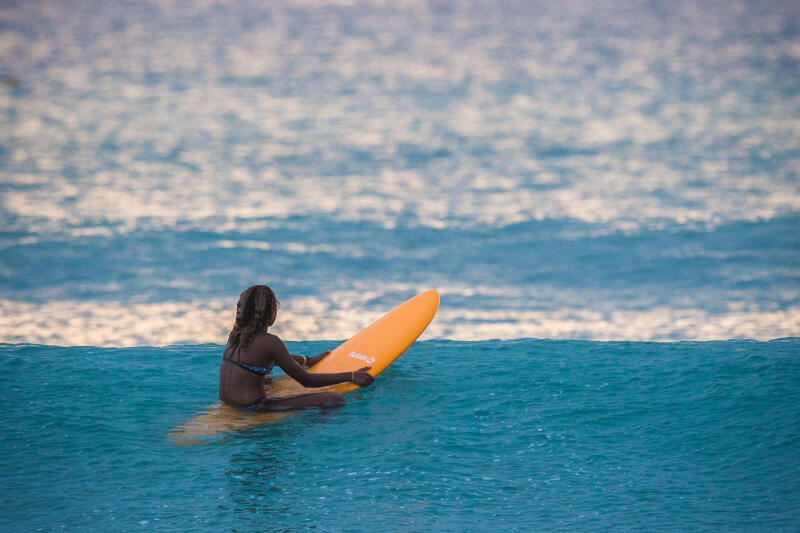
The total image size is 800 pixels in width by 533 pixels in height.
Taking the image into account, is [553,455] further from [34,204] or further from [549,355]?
[34,204]

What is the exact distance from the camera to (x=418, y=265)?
1245 cm

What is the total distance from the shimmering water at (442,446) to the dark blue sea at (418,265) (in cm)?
2

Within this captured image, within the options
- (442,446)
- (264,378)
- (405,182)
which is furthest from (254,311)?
(405,182)

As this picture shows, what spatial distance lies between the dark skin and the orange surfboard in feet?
0.34

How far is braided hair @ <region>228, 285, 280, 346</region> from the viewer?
6.46 metres

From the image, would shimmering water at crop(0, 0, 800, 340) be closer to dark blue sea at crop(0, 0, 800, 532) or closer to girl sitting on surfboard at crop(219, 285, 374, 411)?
dark blue sea at crop(0, 0, 800, 532)

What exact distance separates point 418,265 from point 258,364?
19.8 ft

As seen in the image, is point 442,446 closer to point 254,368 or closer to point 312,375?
point 312,375

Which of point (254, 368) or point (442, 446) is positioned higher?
point (254, 368)

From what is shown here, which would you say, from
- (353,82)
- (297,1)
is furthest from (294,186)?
(297,1)

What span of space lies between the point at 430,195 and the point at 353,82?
8989mm

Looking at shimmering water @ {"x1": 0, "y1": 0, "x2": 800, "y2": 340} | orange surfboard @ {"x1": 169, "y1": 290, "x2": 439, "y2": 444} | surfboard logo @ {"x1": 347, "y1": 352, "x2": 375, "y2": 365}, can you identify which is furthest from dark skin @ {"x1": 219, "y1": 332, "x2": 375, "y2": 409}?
shimmering water @ {"x1": 0, "y1": 0, "x2": 800, "y2": 340}

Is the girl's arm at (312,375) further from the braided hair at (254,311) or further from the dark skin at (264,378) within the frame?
the braided hair at (254,311)

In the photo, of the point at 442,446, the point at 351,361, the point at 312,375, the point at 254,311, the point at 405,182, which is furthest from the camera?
the point at 405,182
